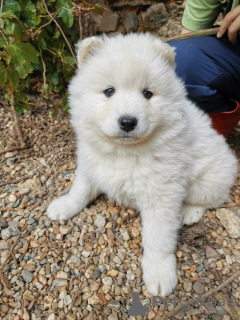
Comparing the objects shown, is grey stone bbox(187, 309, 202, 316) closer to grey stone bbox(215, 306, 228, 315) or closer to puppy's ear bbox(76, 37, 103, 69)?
grey stone bbox(215, 306, 228, 315)

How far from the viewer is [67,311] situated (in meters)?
1.91

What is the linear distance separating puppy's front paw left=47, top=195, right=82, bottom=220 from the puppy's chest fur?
57 centimetres

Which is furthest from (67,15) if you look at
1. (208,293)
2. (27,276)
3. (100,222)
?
(208,293)

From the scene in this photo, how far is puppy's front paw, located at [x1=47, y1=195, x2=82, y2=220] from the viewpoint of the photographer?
8.04 ft

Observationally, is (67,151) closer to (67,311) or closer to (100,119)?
(100,119)

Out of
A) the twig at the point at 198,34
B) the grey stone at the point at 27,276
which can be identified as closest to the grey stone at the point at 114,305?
the grey stone at the point at 27,276

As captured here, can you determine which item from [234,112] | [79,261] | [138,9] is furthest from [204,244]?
[138,9]

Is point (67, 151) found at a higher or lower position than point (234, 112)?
lower

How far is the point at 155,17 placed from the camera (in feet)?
13.5

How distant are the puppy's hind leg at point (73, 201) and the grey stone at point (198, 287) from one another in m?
1.19

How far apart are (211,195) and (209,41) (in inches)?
68.9

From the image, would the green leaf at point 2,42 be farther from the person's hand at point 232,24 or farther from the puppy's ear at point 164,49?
the person's hand at point 232,24

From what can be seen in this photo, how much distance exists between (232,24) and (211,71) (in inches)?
19.2

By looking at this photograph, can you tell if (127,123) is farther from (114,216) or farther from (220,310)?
(220,310)
